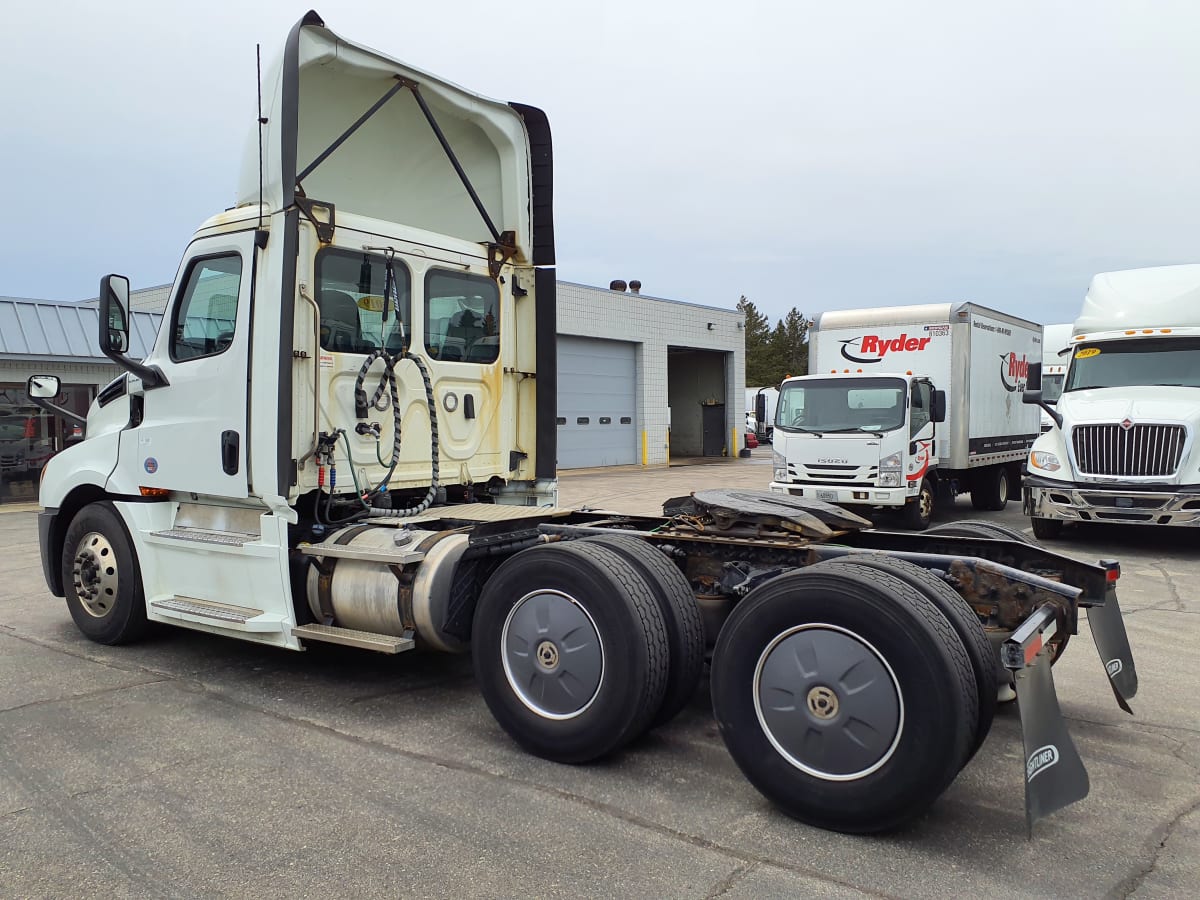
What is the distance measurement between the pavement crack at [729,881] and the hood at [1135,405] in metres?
9.76

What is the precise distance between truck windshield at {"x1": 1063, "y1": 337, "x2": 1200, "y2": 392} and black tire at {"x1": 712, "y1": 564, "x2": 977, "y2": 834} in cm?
1011

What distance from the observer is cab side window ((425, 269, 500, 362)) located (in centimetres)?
614

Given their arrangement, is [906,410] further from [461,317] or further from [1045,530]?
[461,317]

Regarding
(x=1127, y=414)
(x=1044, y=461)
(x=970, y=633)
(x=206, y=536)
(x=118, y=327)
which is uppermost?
(x=118, y=327)

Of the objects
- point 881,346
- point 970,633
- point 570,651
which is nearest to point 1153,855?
point 970,633

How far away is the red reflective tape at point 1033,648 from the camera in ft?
10.7

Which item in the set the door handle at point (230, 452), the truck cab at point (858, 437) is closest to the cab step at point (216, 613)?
the door handle at point (230, 452)

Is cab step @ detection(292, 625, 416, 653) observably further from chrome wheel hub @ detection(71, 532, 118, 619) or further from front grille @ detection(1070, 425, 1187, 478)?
front grille @ detection(1070, 425, 1187, 478)

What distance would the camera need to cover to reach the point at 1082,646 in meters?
6.43

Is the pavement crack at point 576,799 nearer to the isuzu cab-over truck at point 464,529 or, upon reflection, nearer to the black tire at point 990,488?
the isuzu cab-over truck at point 464,529

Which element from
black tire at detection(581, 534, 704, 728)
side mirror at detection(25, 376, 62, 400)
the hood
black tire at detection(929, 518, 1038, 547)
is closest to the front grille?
the hood

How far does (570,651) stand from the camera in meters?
4.21

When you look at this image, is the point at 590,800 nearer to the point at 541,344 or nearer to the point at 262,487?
the point at 262,487

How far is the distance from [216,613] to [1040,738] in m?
4.39
